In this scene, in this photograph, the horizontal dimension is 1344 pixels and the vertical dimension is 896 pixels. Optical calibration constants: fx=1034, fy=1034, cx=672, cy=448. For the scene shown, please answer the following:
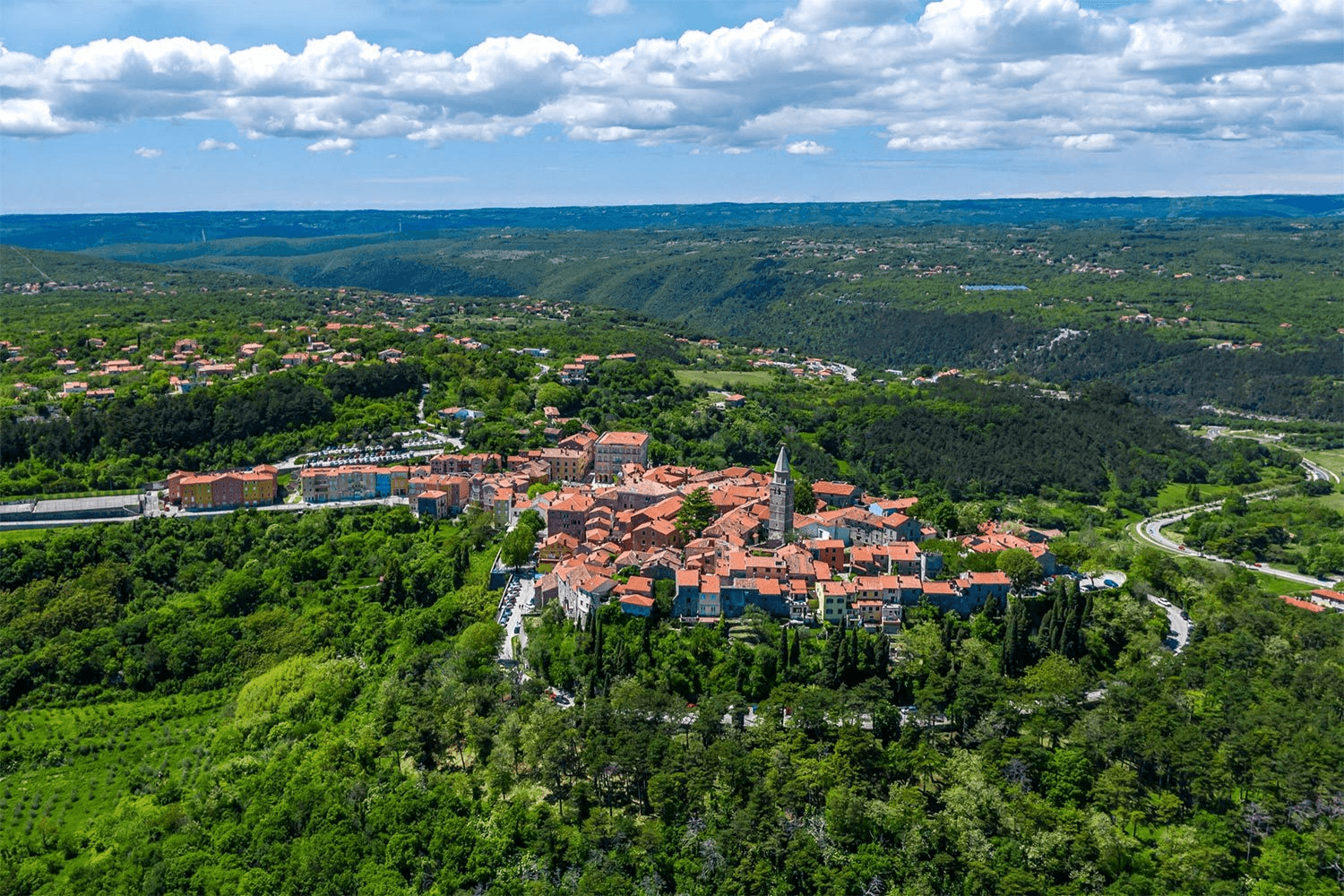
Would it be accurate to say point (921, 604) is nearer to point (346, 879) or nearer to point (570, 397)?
point (346, 879)

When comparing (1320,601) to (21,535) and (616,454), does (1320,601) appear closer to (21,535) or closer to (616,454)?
(616,454)

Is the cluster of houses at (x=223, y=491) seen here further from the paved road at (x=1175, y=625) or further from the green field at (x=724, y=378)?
the paved road at (x=1175, y=625)

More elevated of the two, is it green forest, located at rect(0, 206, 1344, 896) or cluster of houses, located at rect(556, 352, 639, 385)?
cluster of houses, located at rect(556, 352, 639, 385)

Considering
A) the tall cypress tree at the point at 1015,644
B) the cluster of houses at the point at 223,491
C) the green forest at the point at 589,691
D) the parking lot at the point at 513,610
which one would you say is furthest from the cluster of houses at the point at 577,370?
the tall cypress tree at the point at 1015,644

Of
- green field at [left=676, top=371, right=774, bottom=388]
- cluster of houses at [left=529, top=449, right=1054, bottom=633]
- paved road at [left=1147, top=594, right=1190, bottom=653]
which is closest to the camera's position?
cluster of houses at [left=529, top=449, right=1054, bottom=633]

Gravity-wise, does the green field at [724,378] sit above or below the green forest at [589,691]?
above

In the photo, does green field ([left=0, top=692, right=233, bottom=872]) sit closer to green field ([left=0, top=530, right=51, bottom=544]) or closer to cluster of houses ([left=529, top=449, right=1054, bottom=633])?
green field ([left=0, top=530, right=51, bottom=544])

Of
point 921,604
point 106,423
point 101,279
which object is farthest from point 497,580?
point 101,279

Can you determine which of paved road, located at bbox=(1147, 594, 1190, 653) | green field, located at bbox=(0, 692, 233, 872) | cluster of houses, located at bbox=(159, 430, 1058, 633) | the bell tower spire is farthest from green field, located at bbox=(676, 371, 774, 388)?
green field, located at bbox=(0, 692, 233, 872)
